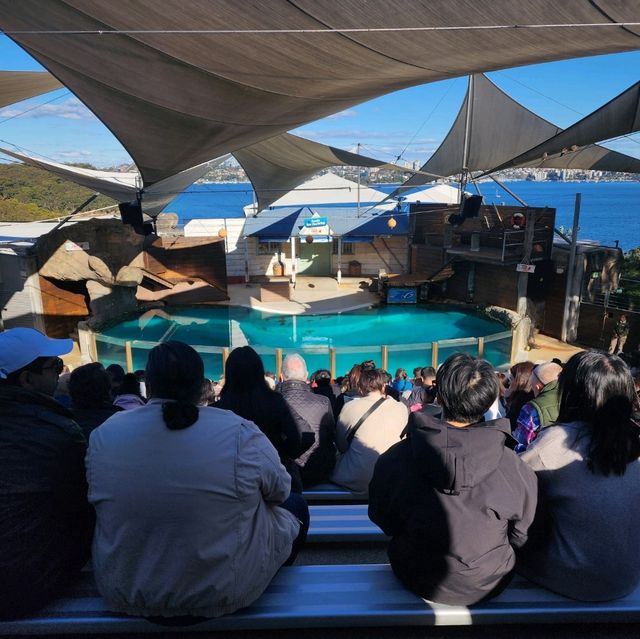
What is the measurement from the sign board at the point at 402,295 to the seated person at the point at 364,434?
44.3ft

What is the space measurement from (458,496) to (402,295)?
14938mm

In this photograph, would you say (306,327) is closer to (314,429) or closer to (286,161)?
(286,161)

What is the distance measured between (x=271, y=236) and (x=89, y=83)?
12.4 m

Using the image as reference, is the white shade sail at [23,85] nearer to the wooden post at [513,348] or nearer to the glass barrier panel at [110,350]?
the glass barrier panel at [110,350]

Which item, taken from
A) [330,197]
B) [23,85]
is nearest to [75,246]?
[23,85]

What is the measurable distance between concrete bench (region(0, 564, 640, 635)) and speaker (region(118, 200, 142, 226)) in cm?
930

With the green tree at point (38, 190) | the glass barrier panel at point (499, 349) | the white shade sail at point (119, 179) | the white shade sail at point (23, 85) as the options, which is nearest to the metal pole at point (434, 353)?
the glass barrier panel at point (499, 349)

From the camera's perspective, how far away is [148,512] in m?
1.30

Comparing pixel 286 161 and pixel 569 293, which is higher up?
pixel 286 161

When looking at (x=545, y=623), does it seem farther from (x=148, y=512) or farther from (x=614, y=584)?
(x=148, y=512)

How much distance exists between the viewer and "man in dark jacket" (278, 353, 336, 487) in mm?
2643

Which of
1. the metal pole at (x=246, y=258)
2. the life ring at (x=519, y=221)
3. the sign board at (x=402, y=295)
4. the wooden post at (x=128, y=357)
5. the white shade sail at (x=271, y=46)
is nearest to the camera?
the white shade sail at (x=271, y=46)

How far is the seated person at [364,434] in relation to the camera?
254 centimetres

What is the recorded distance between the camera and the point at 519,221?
12.9m
